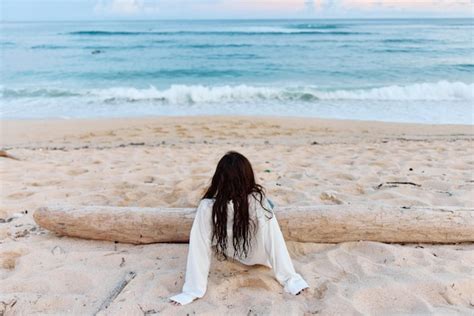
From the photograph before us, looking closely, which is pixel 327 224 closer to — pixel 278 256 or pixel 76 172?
pixel 278 256

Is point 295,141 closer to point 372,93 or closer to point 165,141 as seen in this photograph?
point 165,141

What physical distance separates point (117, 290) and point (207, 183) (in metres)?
2.29

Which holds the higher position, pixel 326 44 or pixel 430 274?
pixel 326 44

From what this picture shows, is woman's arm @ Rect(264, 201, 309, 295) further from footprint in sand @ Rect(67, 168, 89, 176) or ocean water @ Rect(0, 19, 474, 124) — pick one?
ocean water @ Rect(0, 19, 474, 124)

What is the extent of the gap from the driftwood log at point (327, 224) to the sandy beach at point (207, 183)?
9cm

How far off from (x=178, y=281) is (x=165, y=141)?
551cm

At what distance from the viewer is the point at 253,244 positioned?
9.77 ft

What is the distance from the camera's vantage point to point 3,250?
337 cm

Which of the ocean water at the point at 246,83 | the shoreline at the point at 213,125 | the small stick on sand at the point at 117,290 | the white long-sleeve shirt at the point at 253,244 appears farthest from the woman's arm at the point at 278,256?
the ocean water at the point at 246,83

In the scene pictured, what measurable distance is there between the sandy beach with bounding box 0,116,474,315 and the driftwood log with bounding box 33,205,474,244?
9 centimetres

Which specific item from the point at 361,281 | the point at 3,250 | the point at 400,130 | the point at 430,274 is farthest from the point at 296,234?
the point at 400,130

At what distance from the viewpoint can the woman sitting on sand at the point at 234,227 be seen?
2.77m

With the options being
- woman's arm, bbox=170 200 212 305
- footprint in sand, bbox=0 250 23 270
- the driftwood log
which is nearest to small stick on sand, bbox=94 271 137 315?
woman's arm, bbox=170 200 212 305

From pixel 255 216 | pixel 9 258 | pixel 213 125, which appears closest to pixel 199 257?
pixel 255 216
